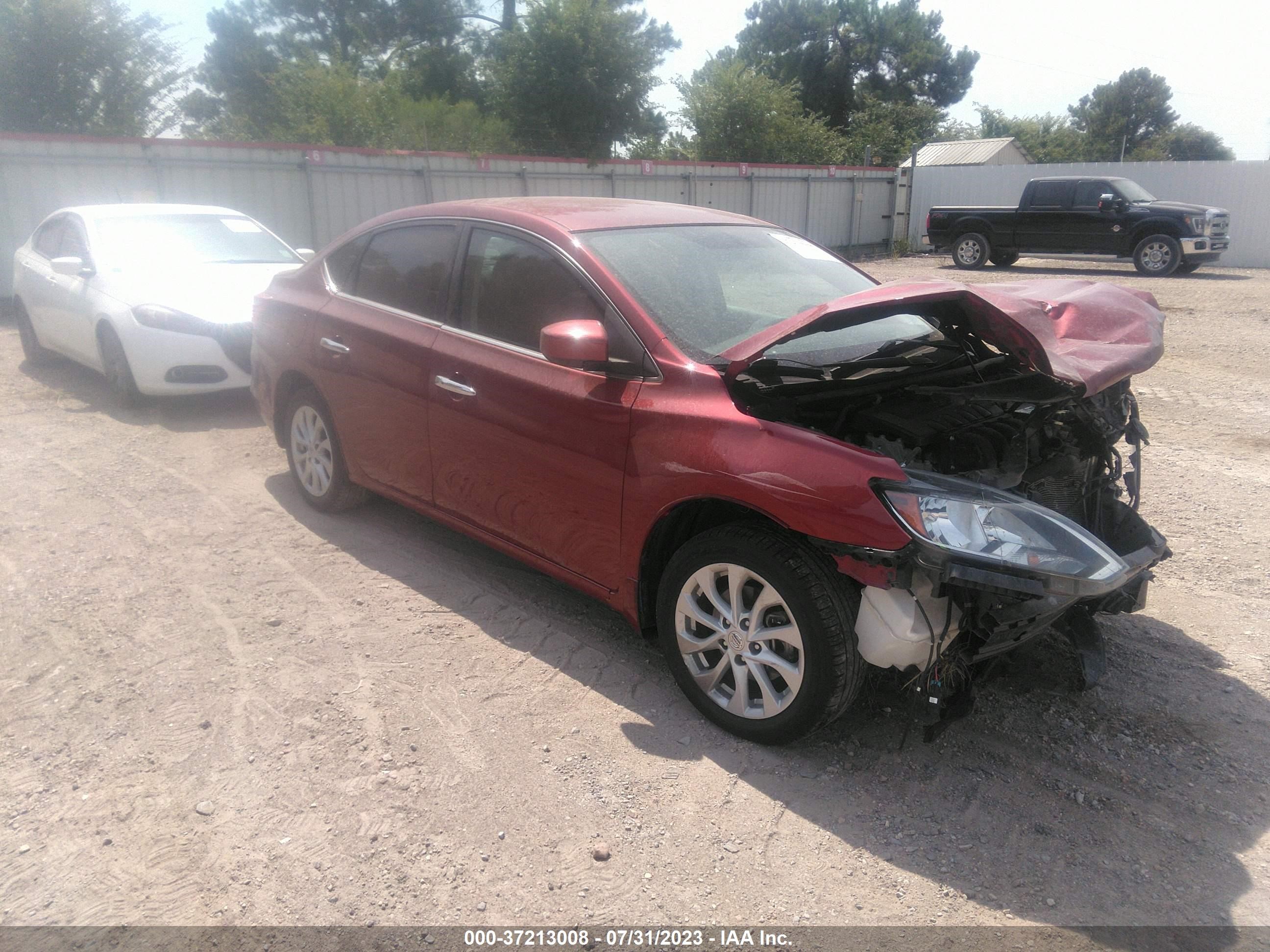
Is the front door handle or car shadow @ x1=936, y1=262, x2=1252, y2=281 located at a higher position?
the front door handle

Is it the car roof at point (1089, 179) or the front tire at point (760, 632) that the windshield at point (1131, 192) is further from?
the front tire at point (760, 632)

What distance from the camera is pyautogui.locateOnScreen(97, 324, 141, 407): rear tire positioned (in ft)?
23.9

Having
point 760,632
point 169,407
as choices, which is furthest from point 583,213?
point 169,407

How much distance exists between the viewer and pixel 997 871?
2.66 meters

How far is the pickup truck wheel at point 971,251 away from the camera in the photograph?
20297 millimetres

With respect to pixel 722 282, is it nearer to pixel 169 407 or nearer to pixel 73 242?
pixel 169 407

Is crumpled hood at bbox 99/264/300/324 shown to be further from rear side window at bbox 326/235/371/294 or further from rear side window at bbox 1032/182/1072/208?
rear side window at bbox 1032/182/1072/208

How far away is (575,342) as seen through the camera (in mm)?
3297

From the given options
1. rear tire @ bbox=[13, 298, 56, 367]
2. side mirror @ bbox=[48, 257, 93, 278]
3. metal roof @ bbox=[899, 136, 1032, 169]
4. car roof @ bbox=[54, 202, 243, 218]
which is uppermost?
metal roof @ bbox=[899, 136, 1032, 169]

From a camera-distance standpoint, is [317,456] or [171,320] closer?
[317,456]

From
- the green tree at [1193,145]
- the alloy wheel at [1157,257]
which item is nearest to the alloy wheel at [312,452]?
the alloy wheel at [1157,257]

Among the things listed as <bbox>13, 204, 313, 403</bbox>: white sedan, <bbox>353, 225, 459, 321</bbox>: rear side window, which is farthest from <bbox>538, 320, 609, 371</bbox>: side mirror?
<bbox>13, 204, 313, 403</bbox>: white sedan

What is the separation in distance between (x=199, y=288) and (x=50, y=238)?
238 cm

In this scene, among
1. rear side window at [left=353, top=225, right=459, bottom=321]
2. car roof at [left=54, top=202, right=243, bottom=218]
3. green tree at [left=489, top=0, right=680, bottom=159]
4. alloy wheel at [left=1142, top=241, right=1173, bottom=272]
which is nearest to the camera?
rear side window at [left=353, top=225, right=459, bottom=321]
